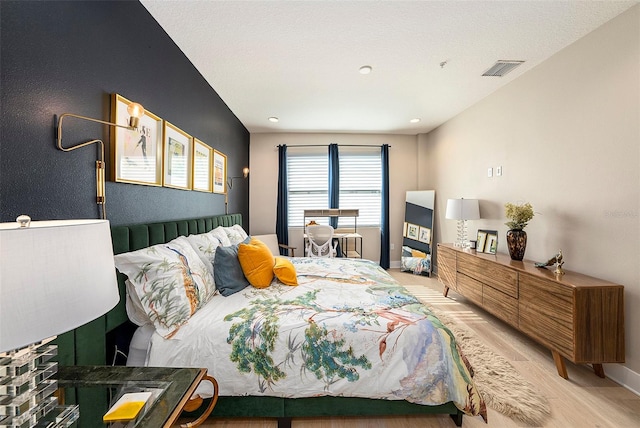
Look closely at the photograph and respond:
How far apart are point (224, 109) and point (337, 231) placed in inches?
107

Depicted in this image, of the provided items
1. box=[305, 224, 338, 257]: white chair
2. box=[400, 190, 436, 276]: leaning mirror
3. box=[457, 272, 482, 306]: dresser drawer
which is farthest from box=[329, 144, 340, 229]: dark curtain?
box=[457, 272, 482, 306]: dresser drawer

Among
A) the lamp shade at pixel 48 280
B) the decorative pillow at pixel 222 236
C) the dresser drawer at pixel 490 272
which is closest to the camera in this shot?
the lamp shade at pixel 48 280

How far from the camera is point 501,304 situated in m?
2.75

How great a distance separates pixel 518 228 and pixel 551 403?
5.23ft

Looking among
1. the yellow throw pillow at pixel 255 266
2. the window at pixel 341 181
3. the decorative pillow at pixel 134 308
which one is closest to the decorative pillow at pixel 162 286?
the decorative pillow at pixel 134 308

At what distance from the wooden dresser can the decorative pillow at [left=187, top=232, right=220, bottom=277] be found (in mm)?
2614

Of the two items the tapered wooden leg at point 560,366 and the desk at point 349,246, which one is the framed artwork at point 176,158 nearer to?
the desk at point 349,246

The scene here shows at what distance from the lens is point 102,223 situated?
28.5 inches

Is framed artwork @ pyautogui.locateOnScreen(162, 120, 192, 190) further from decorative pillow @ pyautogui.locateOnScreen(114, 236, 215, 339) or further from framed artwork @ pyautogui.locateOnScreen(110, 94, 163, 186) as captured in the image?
decorative pillow @ pyautogui.locateOnScreen(114, 236, 215, 339)

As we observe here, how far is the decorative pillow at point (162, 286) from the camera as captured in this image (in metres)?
1.50

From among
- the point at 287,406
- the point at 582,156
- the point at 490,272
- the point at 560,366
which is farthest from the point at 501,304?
the point at 287,406

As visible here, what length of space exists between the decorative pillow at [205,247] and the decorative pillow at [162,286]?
1.18 ft

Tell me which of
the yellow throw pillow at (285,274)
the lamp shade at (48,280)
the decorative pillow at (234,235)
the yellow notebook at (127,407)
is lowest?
the yellow notebook at (127,407)

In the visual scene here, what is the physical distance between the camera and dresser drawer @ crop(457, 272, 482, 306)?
313 cm
